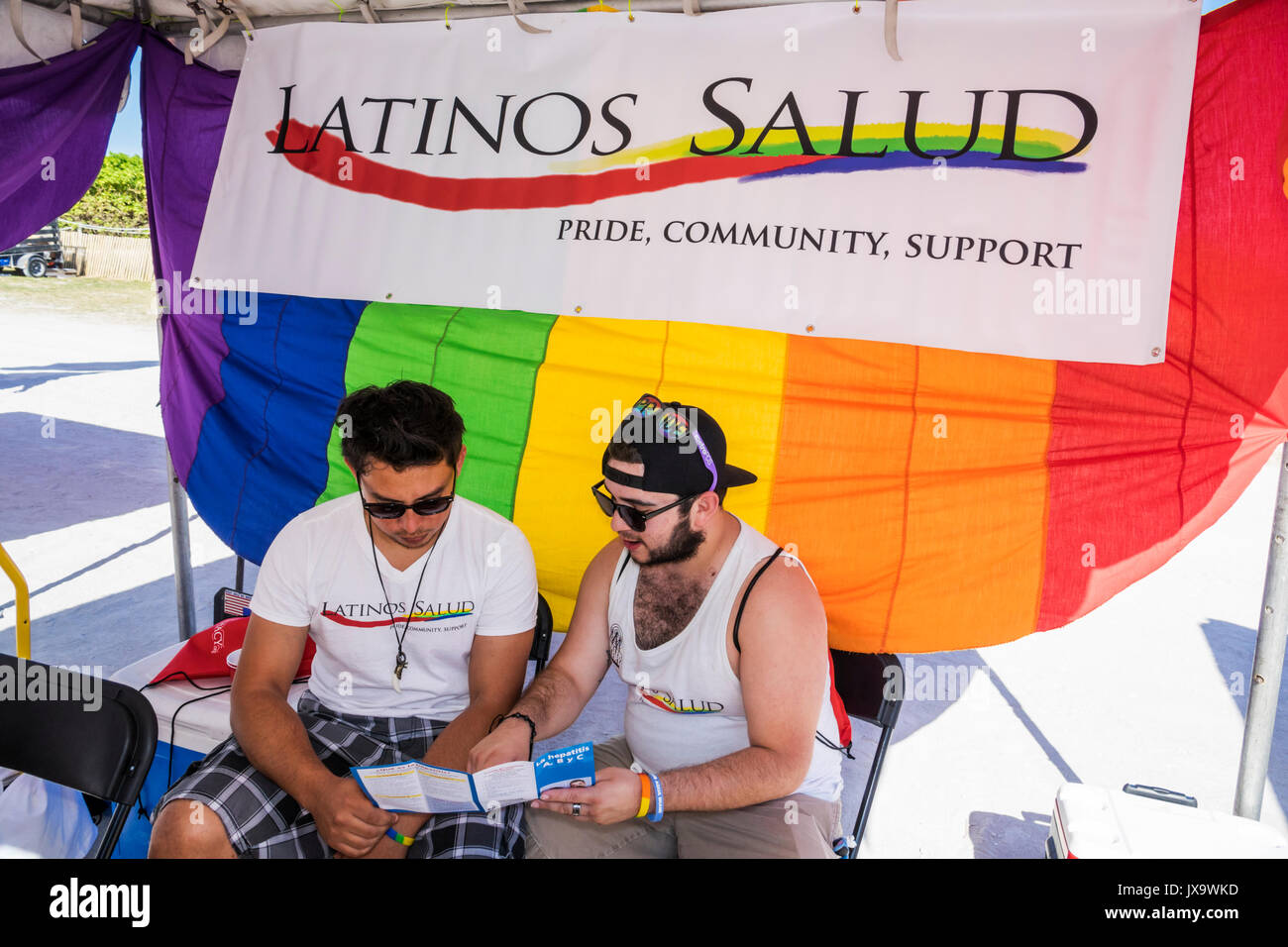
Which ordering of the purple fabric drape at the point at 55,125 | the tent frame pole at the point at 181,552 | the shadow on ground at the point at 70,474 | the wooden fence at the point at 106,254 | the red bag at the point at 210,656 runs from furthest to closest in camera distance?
1. the wooden fence at the point at 106,254
2. the shadow on ground at the point at 70,474
3. the tent frame pole at the point at 181,552
4. the purple fabric drape at the point at 55,125
5. the red bag at the point at 210,656

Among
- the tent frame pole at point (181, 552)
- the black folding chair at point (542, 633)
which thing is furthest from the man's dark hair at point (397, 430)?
the tent frame pole at point (181, 552)

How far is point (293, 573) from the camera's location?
2270mm

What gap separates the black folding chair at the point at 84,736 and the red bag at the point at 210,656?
2.84ft

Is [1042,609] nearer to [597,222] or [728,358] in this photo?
[728,358]

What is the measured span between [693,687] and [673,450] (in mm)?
593

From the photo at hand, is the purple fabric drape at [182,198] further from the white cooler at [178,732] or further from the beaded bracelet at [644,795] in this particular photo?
the beaded bracelet at [644,795]

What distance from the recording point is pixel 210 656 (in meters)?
2.95

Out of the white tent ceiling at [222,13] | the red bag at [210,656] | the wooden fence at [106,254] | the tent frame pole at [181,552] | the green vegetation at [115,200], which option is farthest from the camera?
the green vegetation at [115,200]

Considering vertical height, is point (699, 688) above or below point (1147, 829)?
above

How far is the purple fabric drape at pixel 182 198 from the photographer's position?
3641 mm

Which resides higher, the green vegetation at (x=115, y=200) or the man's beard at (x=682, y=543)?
the green vegetation at (x=115, y=200)

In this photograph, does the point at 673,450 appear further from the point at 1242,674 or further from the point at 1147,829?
the point at 1242,674

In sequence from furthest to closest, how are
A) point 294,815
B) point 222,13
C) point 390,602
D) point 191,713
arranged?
point 222,13 → point 191,713 → point 390,602 → point 294,815

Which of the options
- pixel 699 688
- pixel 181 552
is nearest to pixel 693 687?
pixel 699 688
